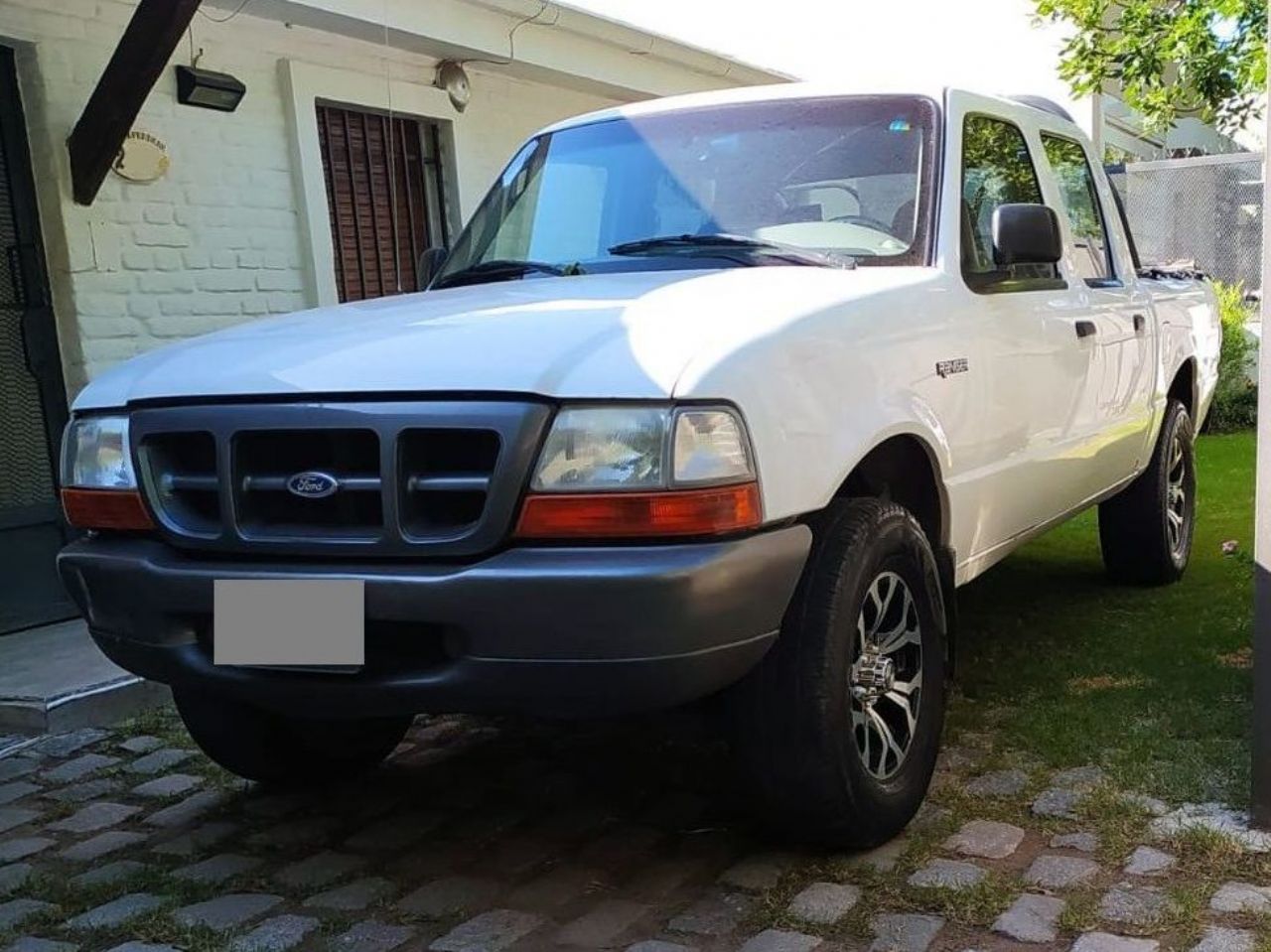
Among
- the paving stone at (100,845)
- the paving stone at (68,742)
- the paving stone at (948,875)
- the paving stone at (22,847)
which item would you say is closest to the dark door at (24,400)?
the paving stone at (68,742)

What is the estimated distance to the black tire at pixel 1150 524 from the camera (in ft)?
17.4

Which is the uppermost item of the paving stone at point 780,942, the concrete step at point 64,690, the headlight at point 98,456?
the headlight at point 98,456

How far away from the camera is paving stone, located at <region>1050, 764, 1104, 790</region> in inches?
131

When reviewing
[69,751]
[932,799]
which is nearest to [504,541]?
[932,799]

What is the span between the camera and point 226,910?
9.49 feet

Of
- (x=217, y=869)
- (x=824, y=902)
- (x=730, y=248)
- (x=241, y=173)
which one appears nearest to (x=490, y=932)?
(x=824, y=902)

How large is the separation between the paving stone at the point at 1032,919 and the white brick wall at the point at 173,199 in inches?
174

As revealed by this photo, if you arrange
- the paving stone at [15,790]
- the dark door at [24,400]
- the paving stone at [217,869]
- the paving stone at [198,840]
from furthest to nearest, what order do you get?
1. the dark door at [24,400]
2. the paving stone at [15,790]
3. the paving stone at [198,840]
4. the paving stone at [217,869]

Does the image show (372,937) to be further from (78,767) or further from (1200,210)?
(1200,210)

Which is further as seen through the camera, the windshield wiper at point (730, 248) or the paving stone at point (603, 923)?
the windshield wiper at point (730, 248)

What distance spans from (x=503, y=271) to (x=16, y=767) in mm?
2125

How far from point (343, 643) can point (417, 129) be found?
5.74 m

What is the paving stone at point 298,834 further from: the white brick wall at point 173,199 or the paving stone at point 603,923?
the white brick wall at point 173,199

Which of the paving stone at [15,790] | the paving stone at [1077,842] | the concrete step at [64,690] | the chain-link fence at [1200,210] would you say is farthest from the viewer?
the chain-link fence at [1200,210]
